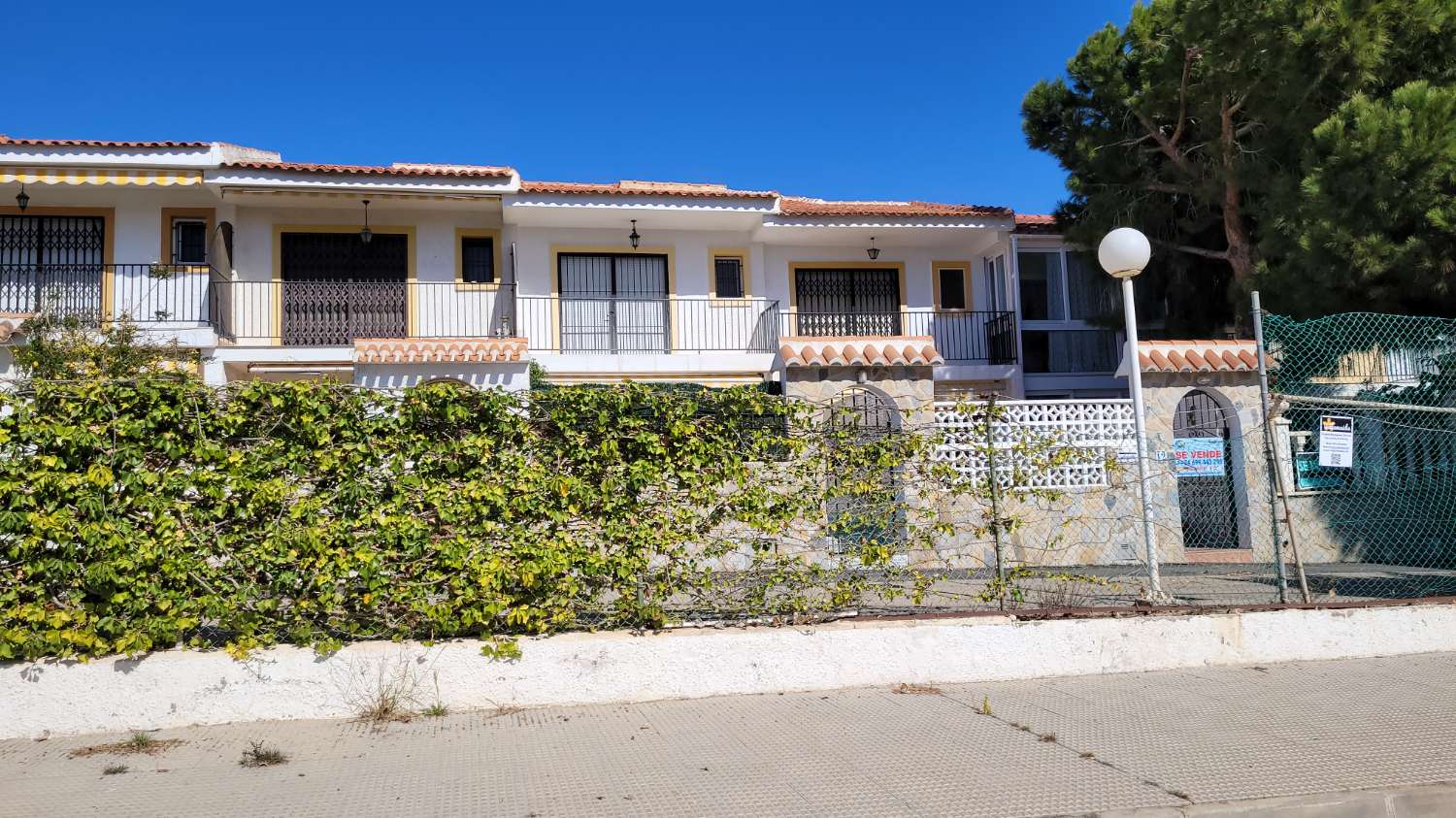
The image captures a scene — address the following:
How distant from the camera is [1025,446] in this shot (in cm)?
696

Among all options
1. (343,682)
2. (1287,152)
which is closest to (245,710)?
(343,682)

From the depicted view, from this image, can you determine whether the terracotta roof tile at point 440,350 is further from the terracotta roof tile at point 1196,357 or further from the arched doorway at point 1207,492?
the arched doorway at point 1207,492

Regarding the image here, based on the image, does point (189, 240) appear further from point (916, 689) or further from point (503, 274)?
point (916, 689)

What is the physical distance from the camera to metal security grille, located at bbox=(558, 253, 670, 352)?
1820 cm

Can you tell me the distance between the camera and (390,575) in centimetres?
562

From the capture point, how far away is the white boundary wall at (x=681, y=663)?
5.21 metres

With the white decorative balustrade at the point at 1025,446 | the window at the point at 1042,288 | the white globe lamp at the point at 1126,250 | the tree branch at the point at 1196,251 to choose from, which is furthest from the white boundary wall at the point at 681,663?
the window at the point at 1042,288

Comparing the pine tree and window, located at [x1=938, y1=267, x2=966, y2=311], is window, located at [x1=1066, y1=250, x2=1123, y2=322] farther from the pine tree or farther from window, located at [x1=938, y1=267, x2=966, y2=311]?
the pine tree

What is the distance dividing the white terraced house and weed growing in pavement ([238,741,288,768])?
1007 centimetres

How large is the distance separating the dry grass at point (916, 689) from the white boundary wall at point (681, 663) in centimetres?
5

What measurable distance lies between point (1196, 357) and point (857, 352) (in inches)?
157

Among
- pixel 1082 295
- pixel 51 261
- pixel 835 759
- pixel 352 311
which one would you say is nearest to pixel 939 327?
pixel 1082 295

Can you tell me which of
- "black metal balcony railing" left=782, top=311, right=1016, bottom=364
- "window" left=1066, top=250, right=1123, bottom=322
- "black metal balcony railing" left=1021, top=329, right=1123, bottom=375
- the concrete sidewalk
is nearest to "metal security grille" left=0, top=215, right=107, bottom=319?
"black metal balcony railing" left=782, top=311, right=1016, bottom=364

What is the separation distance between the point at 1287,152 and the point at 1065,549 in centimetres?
875
